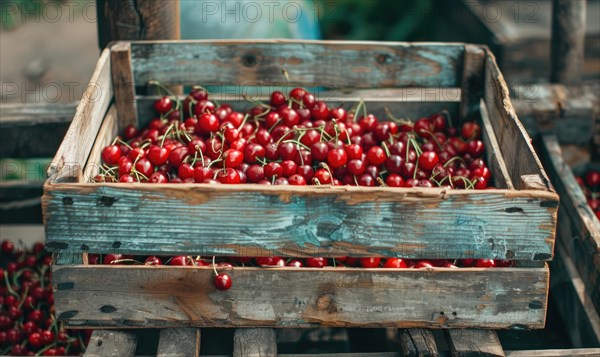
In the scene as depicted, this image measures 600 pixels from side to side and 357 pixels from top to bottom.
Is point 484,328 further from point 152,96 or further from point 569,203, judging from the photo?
point 152,96

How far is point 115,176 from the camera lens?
2.52m

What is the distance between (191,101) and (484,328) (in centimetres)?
140

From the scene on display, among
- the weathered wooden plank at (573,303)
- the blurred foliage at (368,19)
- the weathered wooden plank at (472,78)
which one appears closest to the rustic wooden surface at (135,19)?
the weathered wooden plank at (472,78)

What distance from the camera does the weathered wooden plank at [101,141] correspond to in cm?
245

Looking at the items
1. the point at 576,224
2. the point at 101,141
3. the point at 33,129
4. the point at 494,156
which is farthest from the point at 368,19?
the point at 101,141

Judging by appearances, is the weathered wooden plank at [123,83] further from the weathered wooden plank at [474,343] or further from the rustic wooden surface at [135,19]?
the weathered wooden plank at [474,343]

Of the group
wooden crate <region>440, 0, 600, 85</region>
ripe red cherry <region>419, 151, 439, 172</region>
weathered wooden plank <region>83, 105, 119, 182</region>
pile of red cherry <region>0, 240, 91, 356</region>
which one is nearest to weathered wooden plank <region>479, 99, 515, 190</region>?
ripe red cherry <region>419, 151, 439, 172</region>

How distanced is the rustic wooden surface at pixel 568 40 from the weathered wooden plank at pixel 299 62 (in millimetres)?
980

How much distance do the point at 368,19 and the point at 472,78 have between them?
12.2ft

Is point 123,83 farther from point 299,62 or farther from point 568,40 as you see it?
point 568,40

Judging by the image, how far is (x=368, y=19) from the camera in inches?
256

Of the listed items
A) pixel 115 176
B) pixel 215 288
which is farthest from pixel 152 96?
pixel 215 288

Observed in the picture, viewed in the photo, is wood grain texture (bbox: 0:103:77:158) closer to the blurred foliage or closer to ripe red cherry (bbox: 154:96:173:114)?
ripe red cherry (bbox: 154:96:173:114)

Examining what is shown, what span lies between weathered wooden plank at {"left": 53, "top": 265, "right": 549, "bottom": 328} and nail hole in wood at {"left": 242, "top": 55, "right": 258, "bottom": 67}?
1.14m
